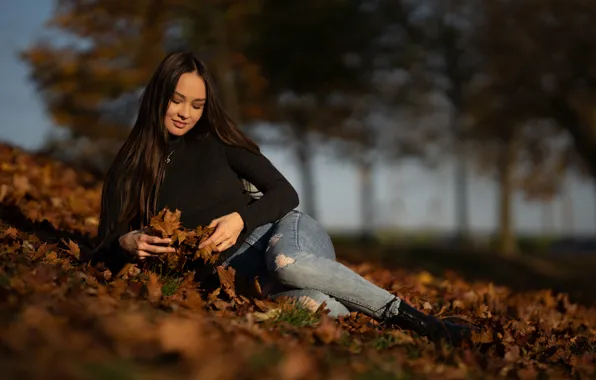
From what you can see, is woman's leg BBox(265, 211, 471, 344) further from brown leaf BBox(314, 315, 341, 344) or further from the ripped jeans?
brown leaf BBox(314, 315, 341, 344)

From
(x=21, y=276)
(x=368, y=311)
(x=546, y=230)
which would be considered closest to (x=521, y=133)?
(x=368, y=311)

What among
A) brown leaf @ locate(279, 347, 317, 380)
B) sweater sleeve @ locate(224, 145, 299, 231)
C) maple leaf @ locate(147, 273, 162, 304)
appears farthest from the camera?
sweater sleeve @ locate(224, 145, 299, 231)

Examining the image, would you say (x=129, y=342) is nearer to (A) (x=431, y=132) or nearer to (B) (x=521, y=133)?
(B) (x=521, y=133)

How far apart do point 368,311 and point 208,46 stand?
46.1 ft

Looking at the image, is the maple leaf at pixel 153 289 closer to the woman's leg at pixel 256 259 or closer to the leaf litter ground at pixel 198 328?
the leaf litter ground at pixel 198 328

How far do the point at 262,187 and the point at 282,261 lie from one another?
66 cm

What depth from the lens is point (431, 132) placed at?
851 inches

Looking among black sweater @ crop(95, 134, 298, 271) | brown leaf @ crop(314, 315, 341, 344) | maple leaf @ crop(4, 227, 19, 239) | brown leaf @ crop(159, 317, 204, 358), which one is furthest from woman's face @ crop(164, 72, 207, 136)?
brown leaf @ crop(159, 317, 204, 358)

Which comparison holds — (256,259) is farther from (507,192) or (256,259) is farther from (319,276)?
(507,192)

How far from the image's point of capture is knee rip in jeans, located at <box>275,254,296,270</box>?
128 inches

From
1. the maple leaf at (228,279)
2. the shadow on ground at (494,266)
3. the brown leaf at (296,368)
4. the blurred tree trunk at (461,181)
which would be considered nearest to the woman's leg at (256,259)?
the maple leaf at (228,279)

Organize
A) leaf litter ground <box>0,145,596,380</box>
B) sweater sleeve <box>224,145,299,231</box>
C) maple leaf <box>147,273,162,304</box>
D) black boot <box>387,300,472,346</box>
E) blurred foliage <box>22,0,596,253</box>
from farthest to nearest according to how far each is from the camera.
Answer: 1. blurred foliage <box>22,0,596,253</box>
2. sweater sleeve <box>224,145,299,231</box>
3. black boot <box>387,300,472,346</box>
4. maple leaf <box>147,273,162,304</box>
5. leaf litter ground <box>0,145,596,380</box>

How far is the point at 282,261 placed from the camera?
3.27m

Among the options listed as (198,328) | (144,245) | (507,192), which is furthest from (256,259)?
(507,192)
